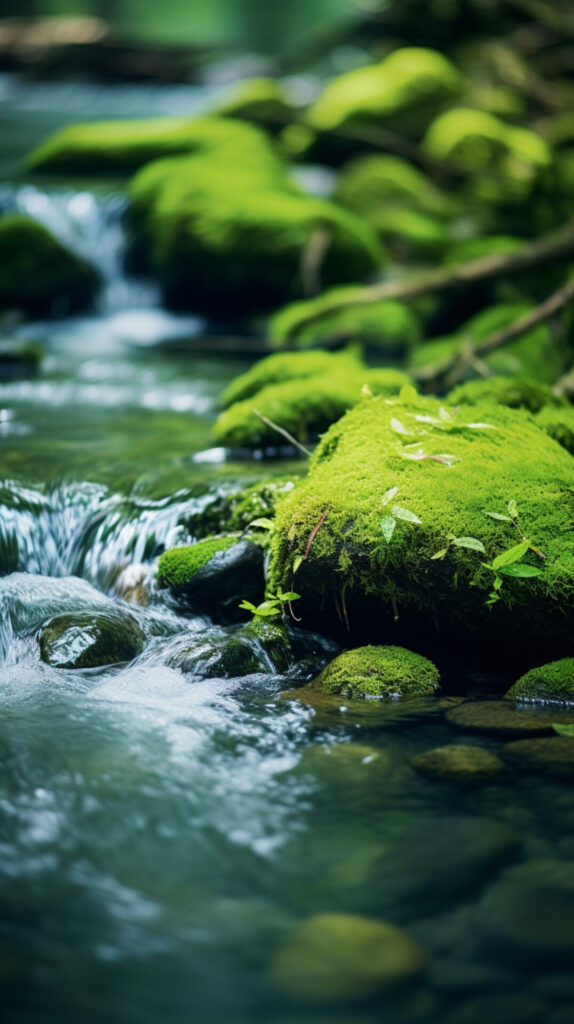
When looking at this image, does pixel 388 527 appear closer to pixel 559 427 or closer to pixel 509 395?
pixel 559 427

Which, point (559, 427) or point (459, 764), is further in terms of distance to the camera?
point (559, 427)

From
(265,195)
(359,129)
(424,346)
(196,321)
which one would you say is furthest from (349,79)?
(424,346)

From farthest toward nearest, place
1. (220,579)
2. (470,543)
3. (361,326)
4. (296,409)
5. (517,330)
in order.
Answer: (361,326) < (517,330) < (296,409) < (220,579) < (470,543)

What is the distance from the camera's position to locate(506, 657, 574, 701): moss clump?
357 centimetres

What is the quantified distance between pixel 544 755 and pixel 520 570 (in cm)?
79

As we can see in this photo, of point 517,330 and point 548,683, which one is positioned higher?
point 517,330

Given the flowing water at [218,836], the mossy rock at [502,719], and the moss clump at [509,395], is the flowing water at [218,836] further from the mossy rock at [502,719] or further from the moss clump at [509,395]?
the moss clump at [509,395]

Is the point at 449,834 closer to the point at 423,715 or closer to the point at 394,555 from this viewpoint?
the point at 423,715

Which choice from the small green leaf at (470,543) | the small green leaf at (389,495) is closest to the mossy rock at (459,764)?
the small green leaf at (470,543)

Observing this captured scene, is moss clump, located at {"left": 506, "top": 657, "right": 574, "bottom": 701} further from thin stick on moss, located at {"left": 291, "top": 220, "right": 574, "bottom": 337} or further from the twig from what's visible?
thin stick on moss, located at {"left": 291, "top": 220, "right": 574, "bottom": 337}

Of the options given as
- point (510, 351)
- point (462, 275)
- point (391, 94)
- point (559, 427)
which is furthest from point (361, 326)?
point (391, 94)

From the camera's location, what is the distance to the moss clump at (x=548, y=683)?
3.57m

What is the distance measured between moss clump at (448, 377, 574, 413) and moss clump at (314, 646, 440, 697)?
1.91m

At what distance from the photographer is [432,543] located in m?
3.78
